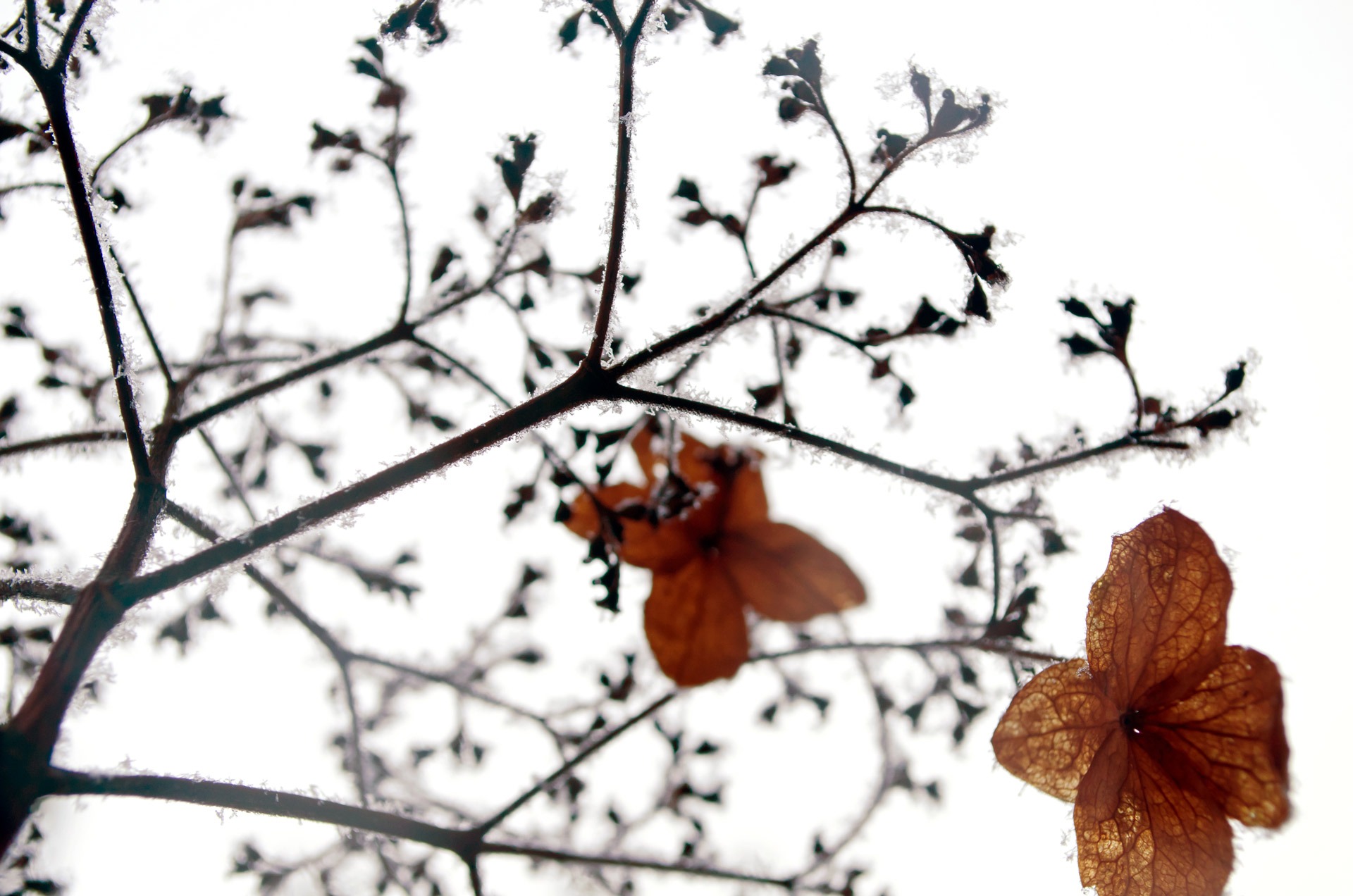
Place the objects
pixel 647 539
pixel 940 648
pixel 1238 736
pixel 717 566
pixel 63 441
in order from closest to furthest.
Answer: pixel 1238 736, pixel 63 441, pixel 940 648, pixel 647 539, pixel 717 566

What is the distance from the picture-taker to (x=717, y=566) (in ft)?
4.37

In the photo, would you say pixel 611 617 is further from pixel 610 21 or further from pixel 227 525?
pixel 610 21

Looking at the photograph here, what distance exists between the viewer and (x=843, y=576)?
125cm

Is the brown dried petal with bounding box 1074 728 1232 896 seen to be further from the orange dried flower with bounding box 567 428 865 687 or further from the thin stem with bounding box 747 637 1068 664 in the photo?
the orange dried flower with bounding box 567 428 865 687

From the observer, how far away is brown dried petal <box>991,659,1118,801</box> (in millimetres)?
714

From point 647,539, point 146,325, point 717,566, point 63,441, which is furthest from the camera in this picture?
point 717,566

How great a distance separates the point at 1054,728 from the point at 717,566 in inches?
26.9

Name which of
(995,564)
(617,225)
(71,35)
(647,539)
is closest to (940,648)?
(995,564)

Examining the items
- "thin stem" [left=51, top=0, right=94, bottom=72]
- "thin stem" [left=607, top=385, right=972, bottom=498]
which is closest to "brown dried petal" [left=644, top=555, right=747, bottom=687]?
"thin stem" [left=607, top=385, right=972, bottom=498]

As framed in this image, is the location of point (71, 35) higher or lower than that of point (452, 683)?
higher

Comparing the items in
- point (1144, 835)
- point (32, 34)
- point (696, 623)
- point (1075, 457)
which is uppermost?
point (32, 34)

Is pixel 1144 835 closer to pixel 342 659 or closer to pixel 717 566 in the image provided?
pixel 717 566

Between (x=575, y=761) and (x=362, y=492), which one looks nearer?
(x=362, y=492)

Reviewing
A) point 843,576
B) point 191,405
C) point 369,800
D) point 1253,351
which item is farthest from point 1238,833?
point 191,405
